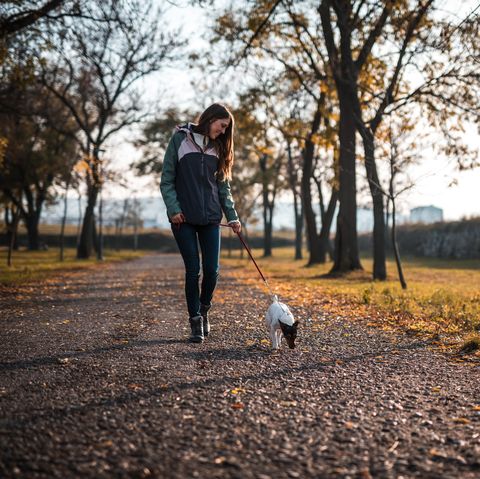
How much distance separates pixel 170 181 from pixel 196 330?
5.04 ft

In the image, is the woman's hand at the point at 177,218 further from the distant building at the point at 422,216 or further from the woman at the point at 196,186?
the distant building at the point at 422,216

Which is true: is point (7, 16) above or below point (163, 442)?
above

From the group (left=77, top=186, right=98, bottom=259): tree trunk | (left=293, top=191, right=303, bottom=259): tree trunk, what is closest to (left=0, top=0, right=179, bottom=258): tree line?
(left=77, top=186, right=98, bottom=259): tree trunk

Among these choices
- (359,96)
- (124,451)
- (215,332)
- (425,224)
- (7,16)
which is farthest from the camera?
(425,224)

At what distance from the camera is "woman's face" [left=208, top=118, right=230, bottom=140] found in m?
5.34

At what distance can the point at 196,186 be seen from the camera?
5383 millimetres

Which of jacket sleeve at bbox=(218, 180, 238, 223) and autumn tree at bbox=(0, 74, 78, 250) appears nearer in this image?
jacket sleeve at bbox=(218, 180, 238, 223)

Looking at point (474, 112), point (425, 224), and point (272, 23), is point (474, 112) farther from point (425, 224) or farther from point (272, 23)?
point (425, 224)

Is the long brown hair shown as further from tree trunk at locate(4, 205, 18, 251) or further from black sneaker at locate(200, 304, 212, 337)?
tree trunk at locate(4, 205, 18, 251)

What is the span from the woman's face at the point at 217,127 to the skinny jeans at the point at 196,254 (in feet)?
3.04

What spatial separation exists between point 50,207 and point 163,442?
144 feet

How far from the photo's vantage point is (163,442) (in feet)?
8.82

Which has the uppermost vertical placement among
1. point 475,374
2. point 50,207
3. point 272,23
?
point 272,23

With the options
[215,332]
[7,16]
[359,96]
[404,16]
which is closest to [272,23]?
[359,96]
